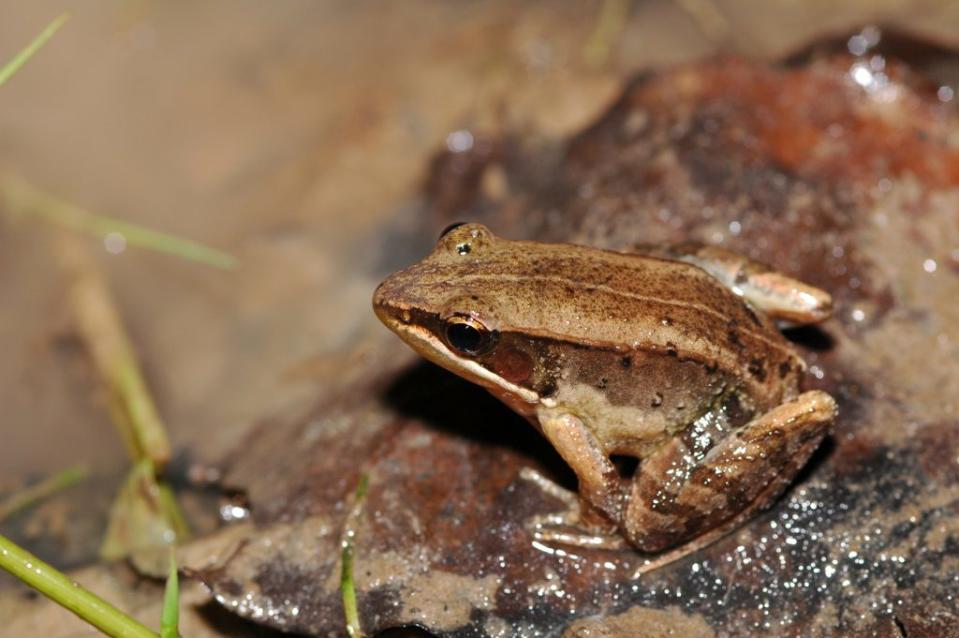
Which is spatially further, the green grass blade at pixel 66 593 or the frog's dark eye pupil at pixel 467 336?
the frog's dark eye pupil at pixel 467 336

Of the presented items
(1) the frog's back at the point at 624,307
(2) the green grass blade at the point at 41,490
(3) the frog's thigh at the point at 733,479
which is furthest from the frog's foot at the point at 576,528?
(2) the green grass blade at the point at 41,490

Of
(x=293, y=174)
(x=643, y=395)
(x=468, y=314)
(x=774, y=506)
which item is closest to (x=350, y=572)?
(x=468, y=314)

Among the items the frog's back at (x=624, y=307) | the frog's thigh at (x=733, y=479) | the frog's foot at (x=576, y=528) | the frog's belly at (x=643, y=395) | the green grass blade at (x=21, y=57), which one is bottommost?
the frog's foot at (x=576, y=528)

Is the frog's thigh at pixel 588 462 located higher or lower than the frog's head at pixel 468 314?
lower

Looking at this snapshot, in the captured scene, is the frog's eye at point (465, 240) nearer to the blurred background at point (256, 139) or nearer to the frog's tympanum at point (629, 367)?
the frog's tympanum at point (629, 367)

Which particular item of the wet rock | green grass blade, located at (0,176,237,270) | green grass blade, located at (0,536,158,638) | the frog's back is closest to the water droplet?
the wet rock

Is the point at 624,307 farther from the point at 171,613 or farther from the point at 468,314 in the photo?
the point at 171,613

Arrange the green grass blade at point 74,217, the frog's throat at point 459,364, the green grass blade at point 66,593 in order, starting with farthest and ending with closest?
the green grass blade at point 74,217, the frog's throat at point 459,364, the green grass blade at point 66,593
